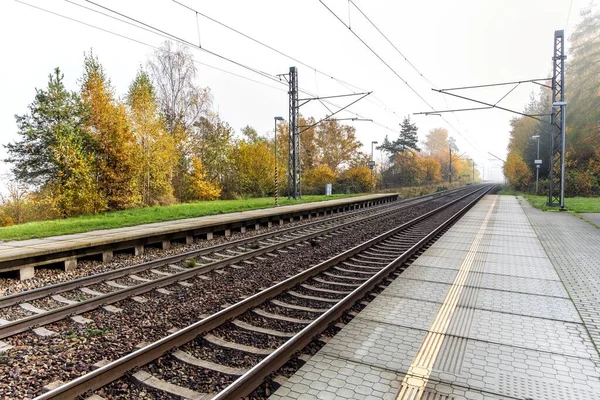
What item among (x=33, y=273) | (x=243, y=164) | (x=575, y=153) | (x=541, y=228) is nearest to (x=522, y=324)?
(x=33, y=273)

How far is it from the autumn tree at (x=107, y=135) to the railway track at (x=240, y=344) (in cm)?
2106

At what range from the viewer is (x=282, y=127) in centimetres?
5525

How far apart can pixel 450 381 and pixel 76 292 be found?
6383mm

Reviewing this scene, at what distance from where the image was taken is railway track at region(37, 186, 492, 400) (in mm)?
3557

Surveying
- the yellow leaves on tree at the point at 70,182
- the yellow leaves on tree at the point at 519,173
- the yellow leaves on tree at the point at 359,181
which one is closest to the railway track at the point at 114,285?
the yellow leaves on tree at the point at 70,182

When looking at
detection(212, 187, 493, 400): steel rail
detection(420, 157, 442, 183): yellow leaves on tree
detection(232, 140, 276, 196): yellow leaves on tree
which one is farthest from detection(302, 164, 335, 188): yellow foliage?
detection(212, 187, 493, 400): steel rail

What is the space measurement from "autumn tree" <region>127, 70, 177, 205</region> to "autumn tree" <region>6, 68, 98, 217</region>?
15.1 ft

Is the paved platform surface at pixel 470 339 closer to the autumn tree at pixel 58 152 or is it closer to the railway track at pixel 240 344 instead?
the railway track at pixel 240 344

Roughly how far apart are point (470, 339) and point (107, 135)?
24.8 metres

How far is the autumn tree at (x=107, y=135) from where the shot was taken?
77.9 feet

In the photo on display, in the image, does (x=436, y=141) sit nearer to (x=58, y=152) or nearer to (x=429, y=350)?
(x=58, y=152)

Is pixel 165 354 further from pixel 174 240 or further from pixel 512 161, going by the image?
pixel 512 161

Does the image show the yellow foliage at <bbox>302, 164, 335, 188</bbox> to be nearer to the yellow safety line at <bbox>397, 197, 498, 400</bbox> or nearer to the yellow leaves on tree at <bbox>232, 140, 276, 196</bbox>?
the yellow leaves on tree at <bbox>232, 140, 276, 196</bbox>

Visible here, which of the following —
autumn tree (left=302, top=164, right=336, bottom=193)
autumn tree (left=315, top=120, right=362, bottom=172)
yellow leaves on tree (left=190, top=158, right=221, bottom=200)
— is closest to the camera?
yellow leaves on tree (left=190, top=158, right=221, bottom=200)
